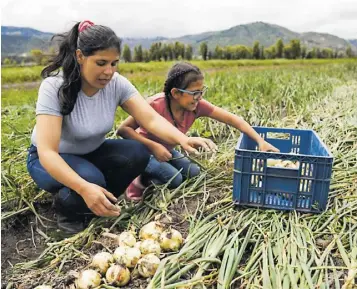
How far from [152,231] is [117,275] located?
0.26m

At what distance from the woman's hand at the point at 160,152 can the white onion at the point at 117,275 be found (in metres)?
0.81

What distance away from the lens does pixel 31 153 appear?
82.5 inches

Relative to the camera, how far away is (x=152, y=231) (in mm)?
1645

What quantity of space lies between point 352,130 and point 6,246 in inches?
93.0

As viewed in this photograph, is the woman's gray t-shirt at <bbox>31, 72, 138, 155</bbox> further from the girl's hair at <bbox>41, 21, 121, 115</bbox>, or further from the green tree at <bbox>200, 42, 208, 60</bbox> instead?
the green tree at <bbox>200, 42, 208, 60</bbox>

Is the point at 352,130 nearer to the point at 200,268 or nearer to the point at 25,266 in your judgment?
the point at 200,268

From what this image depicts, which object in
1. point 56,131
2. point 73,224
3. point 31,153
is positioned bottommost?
point 73,224

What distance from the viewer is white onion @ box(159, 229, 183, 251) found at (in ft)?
5.22

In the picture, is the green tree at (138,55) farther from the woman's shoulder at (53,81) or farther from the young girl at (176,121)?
the woman's shoulder at (53,81)

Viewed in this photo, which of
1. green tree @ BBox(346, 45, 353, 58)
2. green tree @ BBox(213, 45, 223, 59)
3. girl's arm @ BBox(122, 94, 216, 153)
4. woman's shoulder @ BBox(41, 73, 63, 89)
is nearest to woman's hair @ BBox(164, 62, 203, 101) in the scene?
girl's arm @ BBox(122, 94, 216, 153)

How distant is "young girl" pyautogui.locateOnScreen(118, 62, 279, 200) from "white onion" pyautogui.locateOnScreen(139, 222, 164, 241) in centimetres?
43

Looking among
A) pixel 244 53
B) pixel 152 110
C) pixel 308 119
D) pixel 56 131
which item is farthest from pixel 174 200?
pixel 244 53

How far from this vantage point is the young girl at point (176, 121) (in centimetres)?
215

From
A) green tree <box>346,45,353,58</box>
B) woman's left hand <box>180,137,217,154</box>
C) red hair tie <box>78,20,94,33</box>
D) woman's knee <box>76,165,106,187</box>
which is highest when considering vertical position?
green tree <box>346,45,353,58</box>
